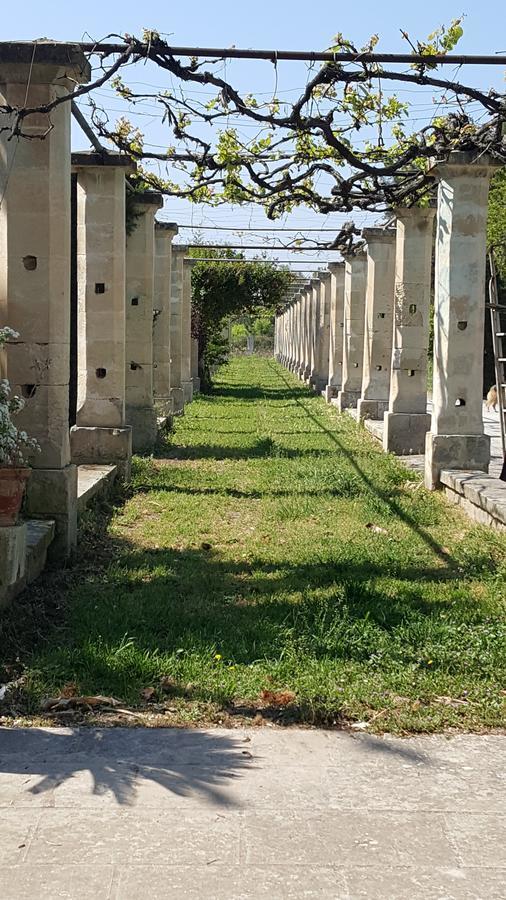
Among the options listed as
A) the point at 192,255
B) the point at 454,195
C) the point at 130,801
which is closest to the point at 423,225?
the point at 454,195

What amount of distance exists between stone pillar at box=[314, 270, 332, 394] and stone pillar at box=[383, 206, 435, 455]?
47.0 feet

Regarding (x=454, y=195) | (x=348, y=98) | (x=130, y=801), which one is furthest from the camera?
(x=454, y=195)

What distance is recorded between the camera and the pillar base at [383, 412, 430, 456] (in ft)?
47.2

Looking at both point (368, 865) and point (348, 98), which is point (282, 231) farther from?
point (368, 865)

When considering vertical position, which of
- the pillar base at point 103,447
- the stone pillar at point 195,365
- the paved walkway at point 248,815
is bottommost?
the paved walkway at point 248,815

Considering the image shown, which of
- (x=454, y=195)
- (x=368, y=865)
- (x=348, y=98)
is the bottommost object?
(x=368, y=865)

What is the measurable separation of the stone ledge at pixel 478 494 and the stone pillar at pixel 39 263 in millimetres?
3708

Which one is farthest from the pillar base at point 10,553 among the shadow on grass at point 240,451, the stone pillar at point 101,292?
the shadow on grass at point 240,451

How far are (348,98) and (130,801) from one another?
24.2 feet

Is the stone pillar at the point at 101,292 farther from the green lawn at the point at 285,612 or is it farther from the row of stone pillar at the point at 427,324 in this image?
the row of stone pillar at the point at 427,324

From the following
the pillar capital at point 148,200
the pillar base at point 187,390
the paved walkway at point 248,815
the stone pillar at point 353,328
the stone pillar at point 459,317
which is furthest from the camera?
the pillar base at point 187,390

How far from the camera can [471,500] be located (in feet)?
31.4

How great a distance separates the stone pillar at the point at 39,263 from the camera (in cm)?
751

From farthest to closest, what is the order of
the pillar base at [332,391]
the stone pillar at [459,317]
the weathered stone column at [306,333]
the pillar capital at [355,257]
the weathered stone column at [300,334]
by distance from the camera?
the weathered stone column at [300,334], the weathered stone column at [306,333], the pillar base at [332,391], the pillar capital at [355,257], the stone pillar at [459,317]
